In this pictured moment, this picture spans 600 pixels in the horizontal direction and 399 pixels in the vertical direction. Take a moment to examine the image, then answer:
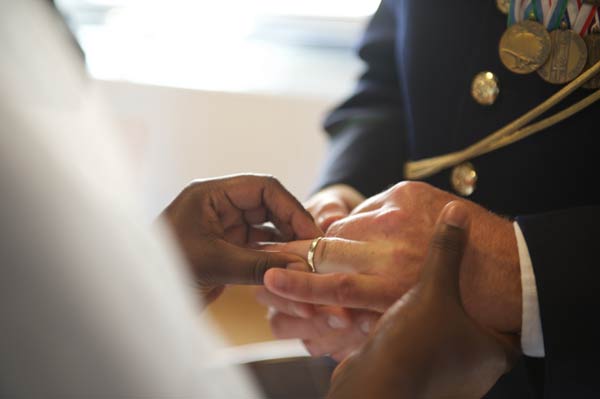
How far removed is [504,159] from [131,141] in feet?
2.11

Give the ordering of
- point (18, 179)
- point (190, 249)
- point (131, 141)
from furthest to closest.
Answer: point (131, 141) → point (190, 249) → point (18, 179)

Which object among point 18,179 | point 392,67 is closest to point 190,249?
point 18,179

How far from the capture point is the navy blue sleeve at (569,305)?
1.69 ft

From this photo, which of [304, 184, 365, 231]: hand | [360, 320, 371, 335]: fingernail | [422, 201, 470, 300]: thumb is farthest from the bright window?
[422, 201, 470, 300]: thumb

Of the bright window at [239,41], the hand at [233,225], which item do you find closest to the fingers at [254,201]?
the hand at [233,225]

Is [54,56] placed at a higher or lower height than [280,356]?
higher

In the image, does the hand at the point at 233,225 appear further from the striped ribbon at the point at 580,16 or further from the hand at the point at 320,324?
the striped ribbon at the point at 580,16

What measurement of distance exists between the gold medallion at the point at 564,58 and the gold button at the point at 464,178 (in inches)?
4.5

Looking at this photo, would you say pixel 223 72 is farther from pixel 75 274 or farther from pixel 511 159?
pixel 75 274

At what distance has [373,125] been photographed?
35.5 inches

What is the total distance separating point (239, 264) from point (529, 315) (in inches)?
8.9

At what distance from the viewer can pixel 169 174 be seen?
756 mm

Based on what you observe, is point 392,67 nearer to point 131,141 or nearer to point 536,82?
point 536,82

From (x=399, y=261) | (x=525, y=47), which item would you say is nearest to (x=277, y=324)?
(x=399, y=261)
